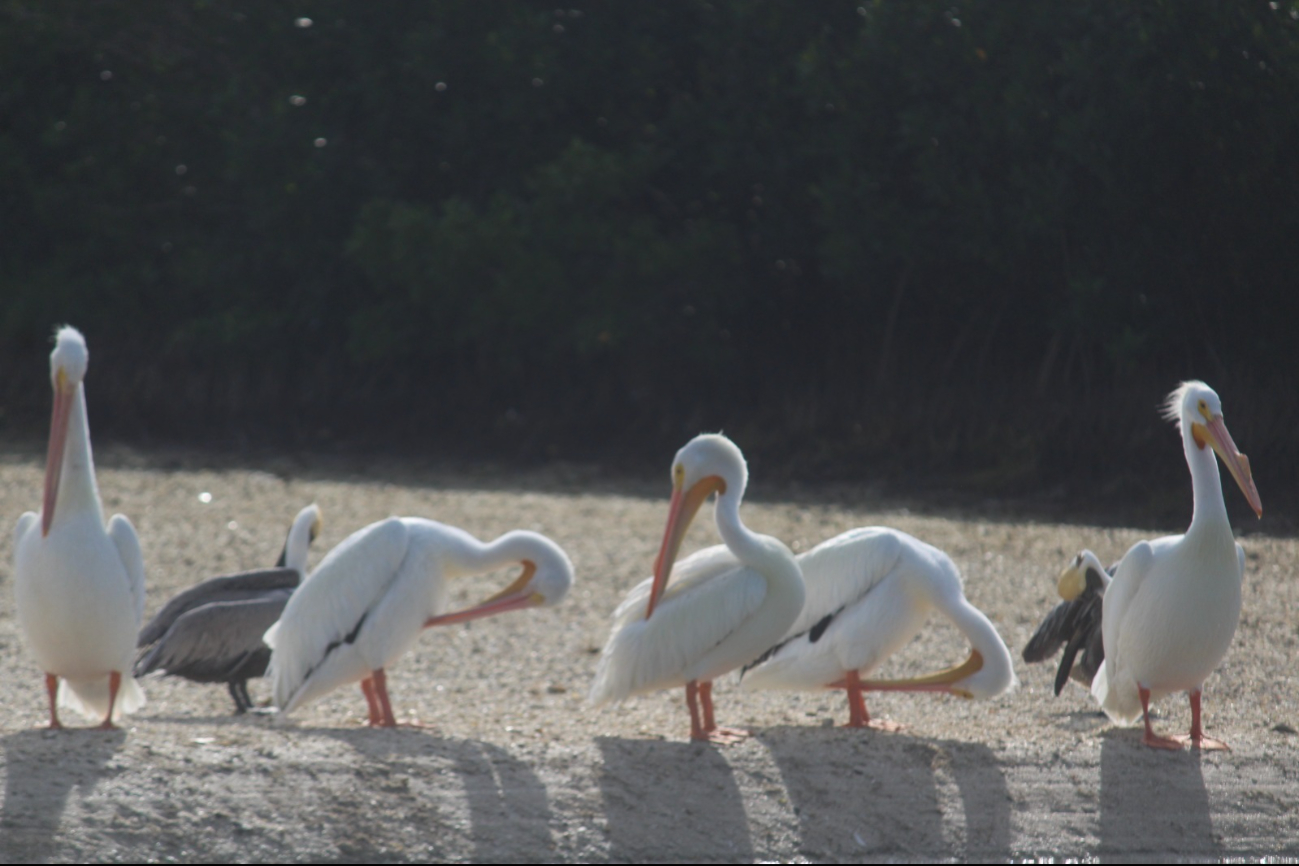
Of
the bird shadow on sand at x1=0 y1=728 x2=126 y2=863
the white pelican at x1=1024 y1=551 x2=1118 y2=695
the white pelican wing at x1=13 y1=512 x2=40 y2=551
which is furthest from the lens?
the white pelican at x1=1024 y1=551 x2=1118 y2=695

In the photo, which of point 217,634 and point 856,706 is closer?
point 856,706

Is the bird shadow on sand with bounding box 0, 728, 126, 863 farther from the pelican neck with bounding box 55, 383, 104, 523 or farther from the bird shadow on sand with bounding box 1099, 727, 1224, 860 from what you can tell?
the bird shadow on sand with bounding box 1099, 727, 1224, 860

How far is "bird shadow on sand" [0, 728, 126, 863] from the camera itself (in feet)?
10.9

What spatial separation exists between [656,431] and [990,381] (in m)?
3.35

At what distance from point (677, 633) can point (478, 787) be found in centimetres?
92

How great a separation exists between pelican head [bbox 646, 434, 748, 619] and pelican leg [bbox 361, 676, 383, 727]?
3.13 feet

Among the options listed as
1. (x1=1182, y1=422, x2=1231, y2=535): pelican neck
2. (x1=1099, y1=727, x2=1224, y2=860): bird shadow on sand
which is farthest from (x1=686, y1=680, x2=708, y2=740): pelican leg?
(x1=1182, y1=422, x2=1231, y2=535): pelican neck

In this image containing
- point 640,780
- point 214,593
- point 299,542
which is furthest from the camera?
point 299,542

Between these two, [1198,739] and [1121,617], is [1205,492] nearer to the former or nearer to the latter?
[1121,617]

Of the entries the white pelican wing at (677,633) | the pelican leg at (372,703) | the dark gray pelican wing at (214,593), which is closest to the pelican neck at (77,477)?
the dark gray pelican wing at (214,593)

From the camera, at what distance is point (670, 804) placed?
12.3ft

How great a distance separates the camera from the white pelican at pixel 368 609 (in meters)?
4.52

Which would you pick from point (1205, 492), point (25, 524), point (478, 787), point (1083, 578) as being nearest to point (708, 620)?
point (478, 787)

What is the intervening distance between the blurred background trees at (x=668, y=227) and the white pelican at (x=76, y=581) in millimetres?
7688
